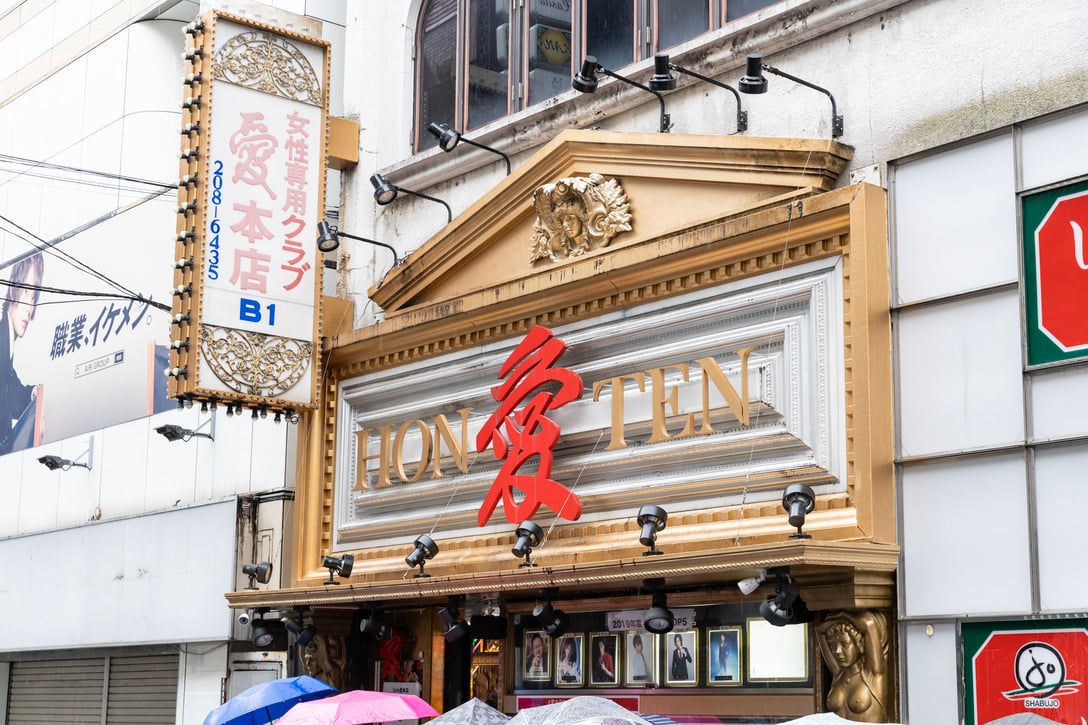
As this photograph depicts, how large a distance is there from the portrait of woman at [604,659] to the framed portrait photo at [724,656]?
3.61ft

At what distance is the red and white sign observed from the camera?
29.5ft

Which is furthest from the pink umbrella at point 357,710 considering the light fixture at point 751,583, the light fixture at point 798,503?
the light fixture at point 798,503

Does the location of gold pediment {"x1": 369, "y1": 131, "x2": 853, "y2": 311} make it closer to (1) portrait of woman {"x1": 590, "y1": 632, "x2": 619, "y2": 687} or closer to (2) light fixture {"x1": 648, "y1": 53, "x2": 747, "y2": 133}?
(2) light fixture {"x1": 648, "y1": 53, "x2": 747, "y2": 133}

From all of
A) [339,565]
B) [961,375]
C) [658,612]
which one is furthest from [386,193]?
[961,375]

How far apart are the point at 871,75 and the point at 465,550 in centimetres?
554

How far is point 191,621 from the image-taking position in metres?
16.5

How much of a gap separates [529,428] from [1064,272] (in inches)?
192

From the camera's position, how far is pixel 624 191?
12.5 meters

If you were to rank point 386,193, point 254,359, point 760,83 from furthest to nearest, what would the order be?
1. point 386,193
2. point 254,359
3. point 760,83

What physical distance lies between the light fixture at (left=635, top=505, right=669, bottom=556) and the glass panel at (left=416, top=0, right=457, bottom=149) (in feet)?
20.3

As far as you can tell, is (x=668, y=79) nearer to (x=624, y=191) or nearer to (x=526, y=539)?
(x=624, y=191)

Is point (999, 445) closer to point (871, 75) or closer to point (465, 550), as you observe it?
point (871, 75)

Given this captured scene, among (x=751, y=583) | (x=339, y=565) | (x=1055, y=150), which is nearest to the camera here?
(x=1055, y=150)

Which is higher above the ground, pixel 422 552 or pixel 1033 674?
pixel 422 552
